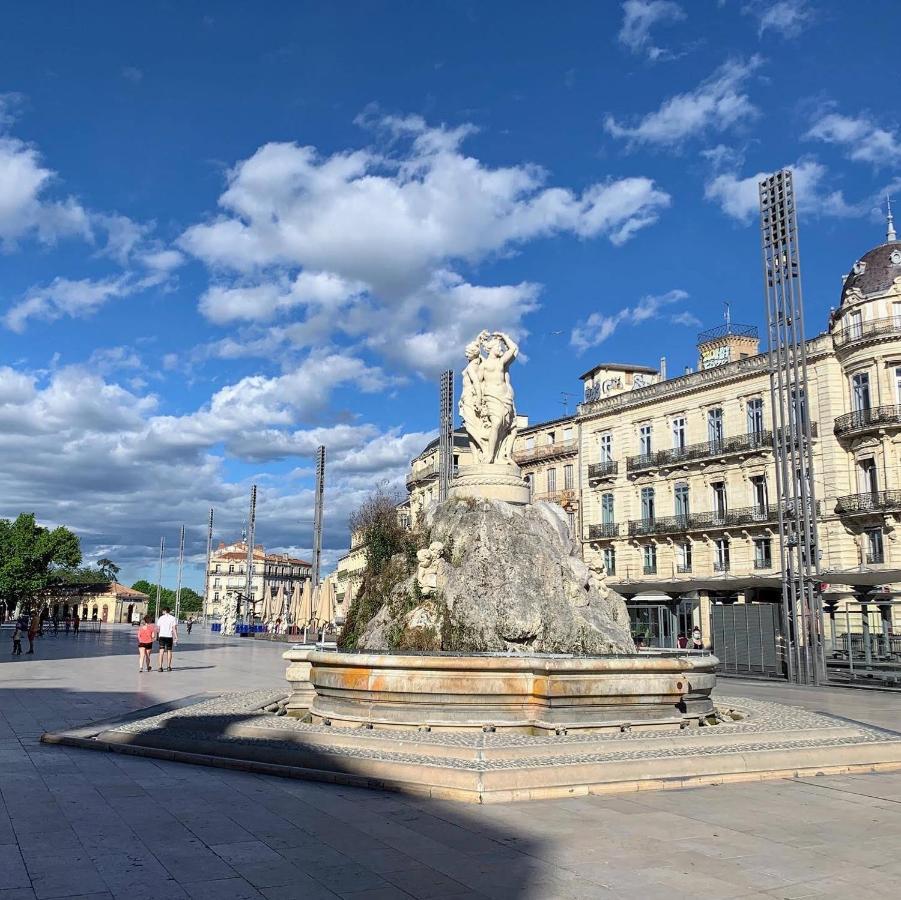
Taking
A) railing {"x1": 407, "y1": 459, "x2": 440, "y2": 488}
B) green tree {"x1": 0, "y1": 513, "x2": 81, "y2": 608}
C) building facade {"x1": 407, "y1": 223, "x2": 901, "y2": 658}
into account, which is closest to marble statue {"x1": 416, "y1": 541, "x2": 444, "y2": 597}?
building facade {"x1": 407, "y1": 223, "x2": 901, "y2": 658}

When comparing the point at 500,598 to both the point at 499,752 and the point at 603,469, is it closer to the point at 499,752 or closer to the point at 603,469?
the point at 499,752

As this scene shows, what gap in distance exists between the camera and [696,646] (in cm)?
3080

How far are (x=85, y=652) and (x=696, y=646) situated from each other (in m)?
A: 22.6

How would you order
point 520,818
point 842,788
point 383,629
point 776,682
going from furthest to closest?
point 776,682, point 383,629, point 842,788, point 520,818

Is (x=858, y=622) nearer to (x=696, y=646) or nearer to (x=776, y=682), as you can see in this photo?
(x=696, y=646)

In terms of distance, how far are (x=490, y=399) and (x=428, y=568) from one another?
3776 millimetres

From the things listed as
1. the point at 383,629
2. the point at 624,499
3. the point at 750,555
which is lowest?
the point at 383,629

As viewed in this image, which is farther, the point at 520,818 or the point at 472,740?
the point at 472,740

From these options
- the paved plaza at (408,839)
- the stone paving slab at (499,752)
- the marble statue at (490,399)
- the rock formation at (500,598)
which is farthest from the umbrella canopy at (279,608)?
the paved plaza at (408,839)

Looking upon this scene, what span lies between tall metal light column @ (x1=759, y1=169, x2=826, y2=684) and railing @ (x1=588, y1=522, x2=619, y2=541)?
25625mm

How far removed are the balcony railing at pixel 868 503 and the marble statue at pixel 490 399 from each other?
26008mm

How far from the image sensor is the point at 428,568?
14344 millimetres

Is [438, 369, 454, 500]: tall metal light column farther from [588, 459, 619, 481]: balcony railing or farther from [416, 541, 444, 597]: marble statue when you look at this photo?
[416, 541, 444, 597]: marble statue

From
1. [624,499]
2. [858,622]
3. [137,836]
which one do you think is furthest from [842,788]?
[624,499]
